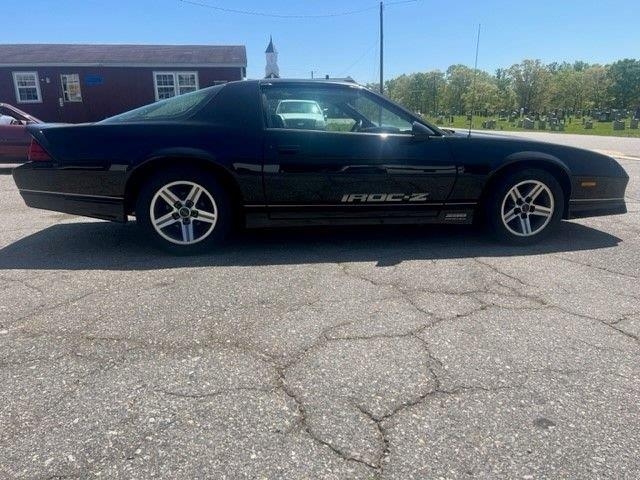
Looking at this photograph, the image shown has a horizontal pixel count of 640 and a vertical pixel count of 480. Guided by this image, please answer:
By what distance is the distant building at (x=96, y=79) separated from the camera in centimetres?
2167

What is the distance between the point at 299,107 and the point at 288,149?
85cm

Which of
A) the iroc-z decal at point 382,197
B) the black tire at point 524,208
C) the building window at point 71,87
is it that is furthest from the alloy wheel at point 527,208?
the building window at point 71,87

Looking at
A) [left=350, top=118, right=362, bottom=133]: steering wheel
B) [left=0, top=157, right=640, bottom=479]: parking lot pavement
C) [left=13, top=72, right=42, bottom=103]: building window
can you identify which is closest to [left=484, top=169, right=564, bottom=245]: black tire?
[left=0, top=157, right=640, bottom=479]: parking lot pavement

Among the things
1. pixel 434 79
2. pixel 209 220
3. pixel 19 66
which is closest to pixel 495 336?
pixel 209 220

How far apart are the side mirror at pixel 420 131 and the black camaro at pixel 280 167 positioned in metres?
0.01

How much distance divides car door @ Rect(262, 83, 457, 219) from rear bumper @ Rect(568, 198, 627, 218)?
127 cm

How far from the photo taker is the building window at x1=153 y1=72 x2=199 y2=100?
22125 millimetres

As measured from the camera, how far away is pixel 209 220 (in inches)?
154

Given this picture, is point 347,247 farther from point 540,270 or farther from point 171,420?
point 171,420

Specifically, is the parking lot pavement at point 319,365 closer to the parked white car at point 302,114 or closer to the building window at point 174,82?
the parked white car at point 302,114

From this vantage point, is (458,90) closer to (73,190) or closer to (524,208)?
(524,208)

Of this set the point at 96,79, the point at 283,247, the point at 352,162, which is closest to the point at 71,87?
the point at 96,79

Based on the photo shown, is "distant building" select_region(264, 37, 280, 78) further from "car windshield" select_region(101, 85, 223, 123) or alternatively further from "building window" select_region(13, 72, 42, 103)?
"car windshield" select_region(101, 85, 223, 123)

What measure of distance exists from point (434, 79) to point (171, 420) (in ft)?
273
